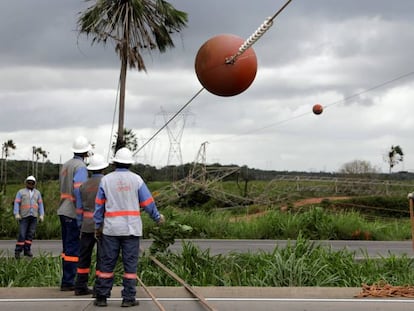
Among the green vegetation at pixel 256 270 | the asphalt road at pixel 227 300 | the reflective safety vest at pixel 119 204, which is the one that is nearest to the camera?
the reflective safety vest at pixel 119 204

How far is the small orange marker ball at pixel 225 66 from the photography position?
7375 mm

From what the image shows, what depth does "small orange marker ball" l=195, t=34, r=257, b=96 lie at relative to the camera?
738 cm

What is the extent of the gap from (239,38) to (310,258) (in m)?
4.26

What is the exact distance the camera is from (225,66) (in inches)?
291

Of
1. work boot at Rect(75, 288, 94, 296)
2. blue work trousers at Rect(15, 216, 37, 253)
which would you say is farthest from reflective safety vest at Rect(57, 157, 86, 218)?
blue work trousers at Rect(15, 216, 37, 253)

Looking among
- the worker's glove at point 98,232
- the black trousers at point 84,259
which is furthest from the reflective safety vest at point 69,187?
the worker's glove at point 98,232

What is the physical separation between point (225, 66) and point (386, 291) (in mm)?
3825

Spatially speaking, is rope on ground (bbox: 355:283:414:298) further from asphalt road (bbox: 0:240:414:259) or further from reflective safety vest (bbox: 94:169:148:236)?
asphalt road (bbox: 0:240:414:259)

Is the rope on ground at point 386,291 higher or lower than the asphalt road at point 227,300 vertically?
higher

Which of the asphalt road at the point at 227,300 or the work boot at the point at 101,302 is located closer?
the work boot at the point at 101,302

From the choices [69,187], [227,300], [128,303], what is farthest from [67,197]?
[227,300]

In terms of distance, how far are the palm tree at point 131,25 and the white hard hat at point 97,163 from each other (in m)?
10.4

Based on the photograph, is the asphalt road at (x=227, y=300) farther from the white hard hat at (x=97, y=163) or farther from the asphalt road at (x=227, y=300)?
the white hard hat at (x=97, y=163)

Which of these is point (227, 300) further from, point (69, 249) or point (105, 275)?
point (69, 249)
